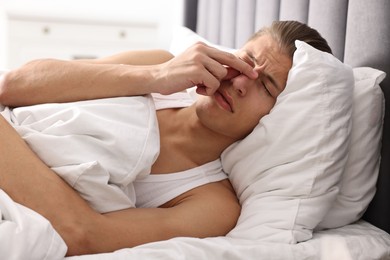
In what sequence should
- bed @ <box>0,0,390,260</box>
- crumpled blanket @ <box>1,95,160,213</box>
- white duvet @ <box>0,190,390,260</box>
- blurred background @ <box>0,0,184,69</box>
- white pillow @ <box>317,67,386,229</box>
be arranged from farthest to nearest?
blurred background @ <box>0,0,184,69</box>, white pillow @ <box>317,67,386,229</box>, crumpled blanket @ <box>1,95,160,213</box>, bed @ <box>0,0,390,260</box>, white duvet @ <box>0,190,390,260</box>

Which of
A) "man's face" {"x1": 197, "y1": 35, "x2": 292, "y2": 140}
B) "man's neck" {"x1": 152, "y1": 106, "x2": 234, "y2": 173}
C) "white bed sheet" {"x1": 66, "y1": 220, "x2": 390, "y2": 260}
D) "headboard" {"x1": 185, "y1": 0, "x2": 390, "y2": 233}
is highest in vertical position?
"headboard" {"x1": 185, "y1": 0, "x2": 390, "y2": 233}

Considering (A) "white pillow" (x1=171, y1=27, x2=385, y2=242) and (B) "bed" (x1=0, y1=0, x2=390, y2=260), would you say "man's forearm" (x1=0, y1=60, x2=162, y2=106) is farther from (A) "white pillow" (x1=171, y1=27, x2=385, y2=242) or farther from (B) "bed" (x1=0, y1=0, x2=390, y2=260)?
(A) "white pillow" (x1=171, y1=27, x2=385, y2=242)

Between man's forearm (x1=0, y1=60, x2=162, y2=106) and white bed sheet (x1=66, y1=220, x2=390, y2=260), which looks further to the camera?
man's forearm (x1=0, y1=60, x2=162, y2=106)

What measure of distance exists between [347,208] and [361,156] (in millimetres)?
119

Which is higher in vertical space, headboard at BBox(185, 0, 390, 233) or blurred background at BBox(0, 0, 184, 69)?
headboard at BBox(185, 0, 390, 233)

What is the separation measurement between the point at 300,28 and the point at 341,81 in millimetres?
223

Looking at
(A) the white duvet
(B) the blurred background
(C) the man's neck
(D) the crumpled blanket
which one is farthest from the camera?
(B) the blurred background

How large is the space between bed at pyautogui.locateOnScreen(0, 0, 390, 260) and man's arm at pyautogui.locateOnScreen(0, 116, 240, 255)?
0.23ft

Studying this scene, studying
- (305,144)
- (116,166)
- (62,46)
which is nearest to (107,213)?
(116,166)

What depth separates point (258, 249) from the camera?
94 cm

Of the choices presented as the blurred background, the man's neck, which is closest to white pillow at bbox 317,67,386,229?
the man's neck

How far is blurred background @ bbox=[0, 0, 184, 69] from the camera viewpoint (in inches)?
119

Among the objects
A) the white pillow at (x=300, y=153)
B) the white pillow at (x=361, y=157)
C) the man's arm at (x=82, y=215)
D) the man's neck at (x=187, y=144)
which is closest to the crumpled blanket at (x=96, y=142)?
the man's arm at (x=82, y=215)

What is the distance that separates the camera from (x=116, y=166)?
1050 mm
